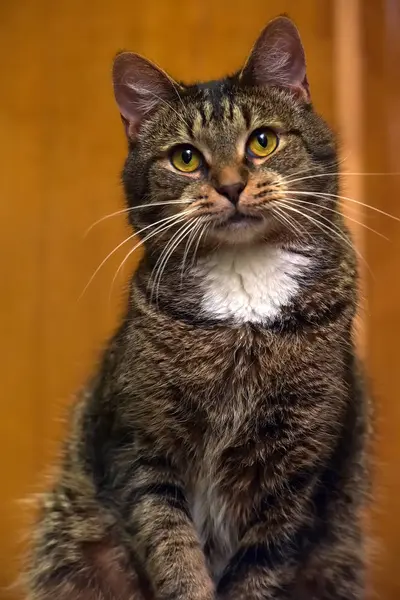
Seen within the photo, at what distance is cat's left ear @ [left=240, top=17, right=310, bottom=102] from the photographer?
1.00m

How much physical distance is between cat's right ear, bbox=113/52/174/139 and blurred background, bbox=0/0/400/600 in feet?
1.46

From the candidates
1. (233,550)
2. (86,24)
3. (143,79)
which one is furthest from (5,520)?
(86,24)

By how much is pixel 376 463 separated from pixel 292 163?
51 centimetres

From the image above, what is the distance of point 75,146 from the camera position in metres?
1.53

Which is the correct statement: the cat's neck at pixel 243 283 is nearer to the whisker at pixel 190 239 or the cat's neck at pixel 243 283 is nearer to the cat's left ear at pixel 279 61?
the whisker at pixel 190 239

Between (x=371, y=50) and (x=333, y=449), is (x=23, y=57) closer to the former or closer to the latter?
(x=371, y=50)

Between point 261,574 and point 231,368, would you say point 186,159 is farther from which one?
point 261,574

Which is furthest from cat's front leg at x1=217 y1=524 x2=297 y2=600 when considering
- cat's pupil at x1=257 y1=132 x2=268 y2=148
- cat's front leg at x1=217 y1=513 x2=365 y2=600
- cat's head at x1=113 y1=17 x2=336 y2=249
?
cat's pupil at x1=257 y1=132 x2=268 y2=148

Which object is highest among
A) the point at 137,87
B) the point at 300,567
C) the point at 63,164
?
the point at 137,87

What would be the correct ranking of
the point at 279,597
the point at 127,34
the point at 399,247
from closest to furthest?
the point at 279,597
the point at 399,247
the point at 127,34

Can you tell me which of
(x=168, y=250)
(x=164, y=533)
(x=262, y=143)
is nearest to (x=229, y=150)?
(x=262, y=143)

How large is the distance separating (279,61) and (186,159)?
19 centimetres

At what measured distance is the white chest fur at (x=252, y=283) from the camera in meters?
0.98

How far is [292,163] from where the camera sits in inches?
38.3
